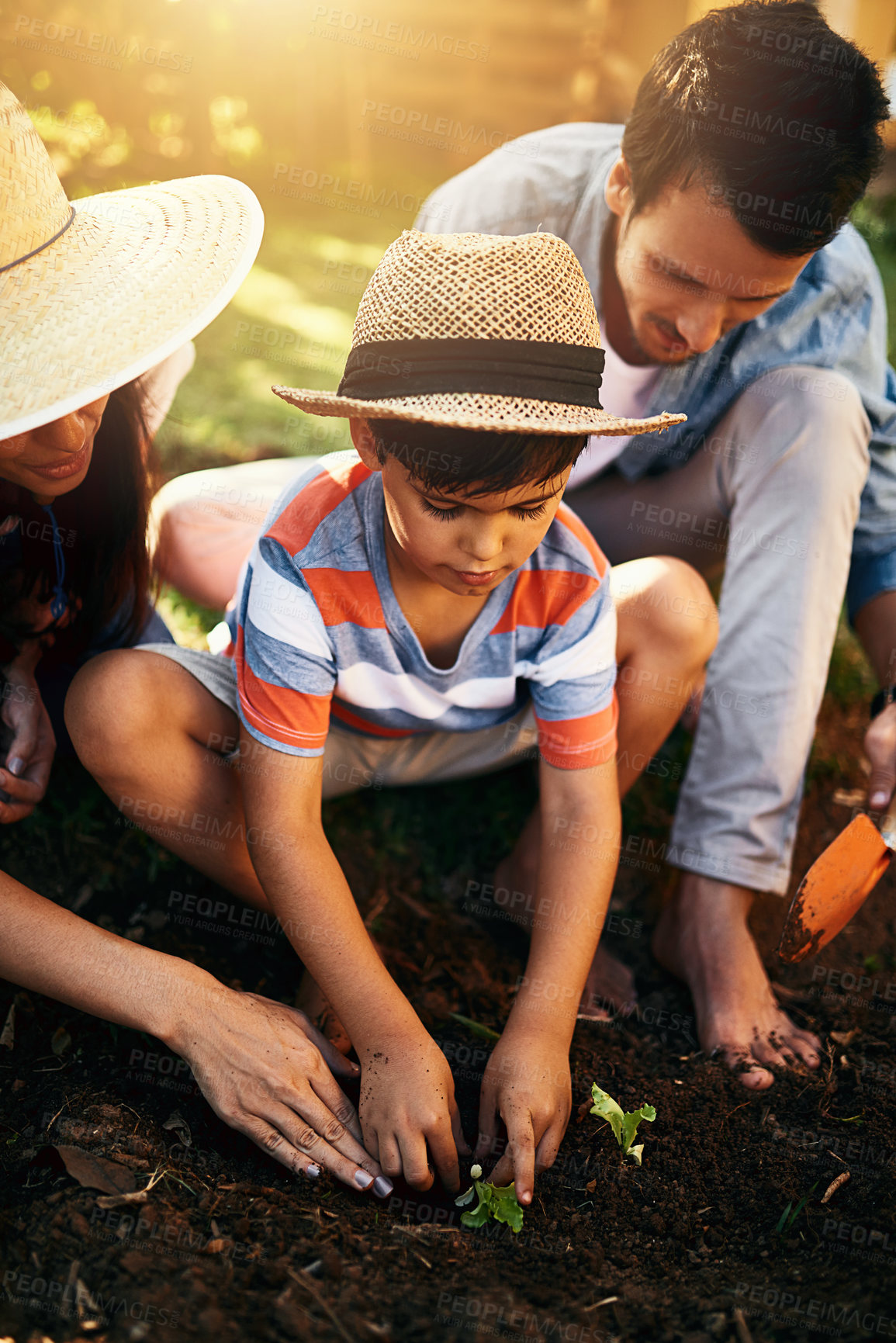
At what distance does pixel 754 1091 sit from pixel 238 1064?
2.97ft

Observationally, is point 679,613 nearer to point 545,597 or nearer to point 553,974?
point 545,597

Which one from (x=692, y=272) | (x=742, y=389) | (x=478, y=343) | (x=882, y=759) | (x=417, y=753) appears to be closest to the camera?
(x=478, y=343)

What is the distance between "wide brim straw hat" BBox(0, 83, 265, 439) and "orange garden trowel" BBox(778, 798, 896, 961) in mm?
1394

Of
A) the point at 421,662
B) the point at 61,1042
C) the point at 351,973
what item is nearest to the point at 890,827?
the point at 421,662

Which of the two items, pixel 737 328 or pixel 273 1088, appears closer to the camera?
pixel 273 1088

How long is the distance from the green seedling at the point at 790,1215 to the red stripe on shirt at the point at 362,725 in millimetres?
990

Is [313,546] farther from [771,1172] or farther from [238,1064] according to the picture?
[771,1172]

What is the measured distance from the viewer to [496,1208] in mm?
1397

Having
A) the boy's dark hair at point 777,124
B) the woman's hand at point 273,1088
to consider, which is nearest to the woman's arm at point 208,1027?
the woman's hand at point 273,1088

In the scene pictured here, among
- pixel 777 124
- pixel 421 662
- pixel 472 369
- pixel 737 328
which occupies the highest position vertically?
pixel 777 124

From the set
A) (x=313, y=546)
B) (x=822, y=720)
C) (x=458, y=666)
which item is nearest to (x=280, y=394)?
(x=313, y=546)

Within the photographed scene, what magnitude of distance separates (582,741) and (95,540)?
106 cm

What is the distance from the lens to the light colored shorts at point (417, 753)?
196 cm

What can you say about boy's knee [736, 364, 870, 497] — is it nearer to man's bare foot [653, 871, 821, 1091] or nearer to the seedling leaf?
man's bare foot [653, 871, 821, 1091]
